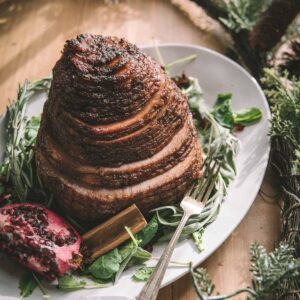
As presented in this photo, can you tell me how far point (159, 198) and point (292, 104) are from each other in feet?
3.13

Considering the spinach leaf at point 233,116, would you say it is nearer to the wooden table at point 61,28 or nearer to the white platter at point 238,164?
the white platter at point 238,164

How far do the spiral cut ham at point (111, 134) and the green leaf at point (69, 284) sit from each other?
0.35 m

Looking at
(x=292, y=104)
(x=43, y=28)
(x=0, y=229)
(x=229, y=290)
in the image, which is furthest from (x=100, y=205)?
(x=43, y=28)

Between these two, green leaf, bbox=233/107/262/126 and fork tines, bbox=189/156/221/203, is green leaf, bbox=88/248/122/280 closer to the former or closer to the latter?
fork tines, bbox=189/156/221/203

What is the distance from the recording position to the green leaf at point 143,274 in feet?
9.09

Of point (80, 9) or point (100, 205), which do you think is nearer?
point (100, 205)

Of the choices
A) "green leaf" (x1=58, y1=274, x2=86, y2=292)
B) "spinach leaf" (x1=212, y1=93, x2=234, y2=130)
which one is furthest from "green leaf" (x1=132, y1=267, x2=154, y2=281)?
"spinach leaf" (x1=212, y1=93, x2=234, y2=130)

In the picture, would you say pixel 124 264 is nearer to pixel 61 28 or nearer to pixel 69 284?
pixel 69 284

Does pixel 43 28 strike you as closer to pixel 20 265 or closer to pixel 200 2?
pixel 200 2

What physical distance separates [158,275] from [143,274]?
0.59 feet

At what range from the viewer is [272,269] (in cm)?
232

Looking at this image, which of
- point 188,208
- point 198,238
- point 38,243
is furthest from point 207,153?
point 38,243

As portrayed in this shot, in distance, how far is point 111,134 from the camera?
2.75 metres

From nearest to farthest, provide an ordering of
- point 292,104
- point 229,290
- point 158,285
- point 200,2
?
1. point 158,285
2. point 229,290
3. point 292,104
4. point 200,2
